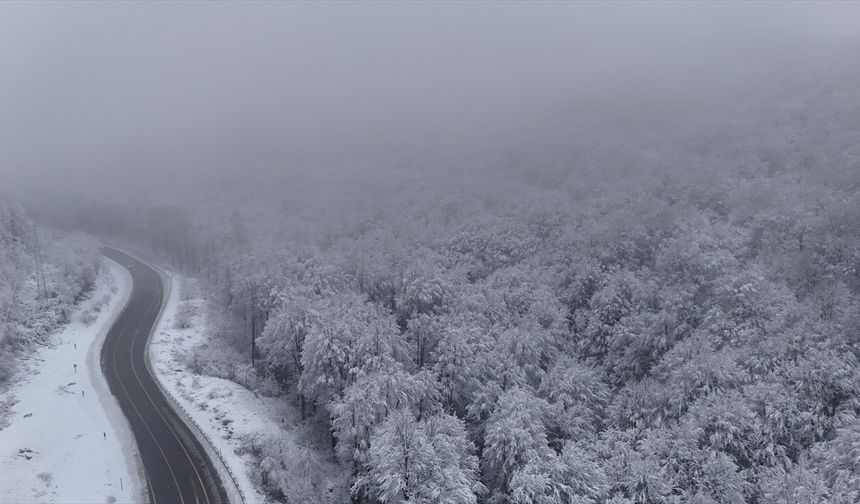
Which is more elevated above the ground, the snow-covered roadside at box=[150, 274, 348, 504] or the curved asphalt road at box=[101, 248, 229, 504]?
the curved asphalt road at box=[101, 248, 229, 504]

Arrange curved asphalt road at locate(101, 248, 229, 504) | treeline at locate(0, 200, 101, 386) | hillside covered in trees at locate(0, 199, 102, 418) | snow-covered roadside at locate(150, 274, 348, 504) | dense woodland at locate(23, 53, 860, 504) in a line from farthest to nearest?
treeline at locate(0, 200, 101, 386) < hillside covered in trees at locate(0, 199, 102, 418) < snow-covered roadside at locate(150, 274, 348, 504) < curved asphalt road at locate(101, 248, 229, 504) < dense woodland at locate(23, 53, 860, 504)

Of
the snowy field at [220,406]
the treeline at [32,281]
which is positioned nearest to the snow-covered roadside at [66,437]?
the treeline at [32,281]

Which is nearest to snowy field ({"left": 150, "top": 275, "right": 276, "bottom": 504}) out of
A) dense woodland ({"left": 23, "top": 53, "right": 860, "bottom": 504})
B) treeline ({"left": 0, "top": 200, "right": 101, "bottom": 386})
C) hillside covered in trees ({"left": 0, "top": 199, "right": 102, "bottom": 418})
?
dense woodland ({"left": 23, "top": 53, "right": 860, "bottom": 504})

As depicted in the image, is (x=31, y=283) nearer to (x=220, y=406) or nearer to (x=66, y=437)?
(x=66, y=437)

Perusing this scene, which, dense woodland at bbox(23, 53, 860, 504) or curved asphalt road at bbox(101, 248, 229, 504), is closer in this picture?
dense woodland at bbox(23, 53, 860, 504)

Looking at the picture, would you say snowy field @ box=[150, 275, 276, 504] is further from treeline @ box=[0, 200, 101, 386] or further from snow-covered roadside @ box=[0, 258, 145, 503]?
treeline @ box=[0, 200, 101, 386]

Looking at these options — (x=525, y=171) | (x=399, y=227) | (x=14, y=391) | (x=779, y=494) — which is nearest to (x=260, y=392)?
(x=14, y=391)
